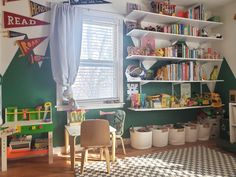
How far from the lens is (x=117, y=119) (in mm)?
3139

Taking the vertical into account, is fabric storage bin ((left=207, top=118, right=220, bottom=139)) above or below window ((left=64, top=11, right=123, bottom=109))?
below

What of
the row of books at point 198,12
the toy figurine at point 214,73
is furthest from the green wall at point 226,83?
the row of books at point 198,12

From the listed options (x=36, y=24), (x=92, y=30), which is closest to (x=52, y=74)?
(x=36, y=24)

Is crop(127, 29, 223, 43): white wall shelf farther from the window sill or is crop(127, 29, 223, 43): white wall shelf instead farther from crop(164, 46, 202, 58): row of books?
the window sill

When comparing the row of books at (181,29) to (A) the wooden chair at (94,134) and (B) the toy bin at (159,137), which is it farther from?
(A) the wooden chair at (94,134)

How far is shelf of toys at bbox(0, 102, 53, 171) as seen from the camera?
2526mm

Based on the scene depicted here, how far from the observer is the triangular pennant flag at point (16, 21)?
9.43 feet

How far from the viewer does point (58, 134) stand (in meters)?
3.13

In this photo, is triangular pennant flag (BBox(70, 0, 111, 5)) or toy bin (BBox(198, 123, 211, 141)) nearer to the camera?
triangular pennant flag (BBox(70, 0, 111, 5))

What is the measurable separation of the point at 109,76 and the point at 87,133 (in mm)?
1409

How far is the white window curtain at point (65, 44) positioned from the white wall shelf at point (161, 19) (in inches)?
39.0

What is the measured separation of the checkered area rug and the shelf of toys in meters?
0.67

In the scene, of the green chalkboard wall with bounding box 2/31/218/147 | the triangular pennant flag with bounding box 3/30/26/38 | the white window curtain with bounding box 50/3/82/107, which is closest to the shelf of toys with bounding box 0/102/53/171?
the green chalkboard wall with bounding box 2/31/218/147

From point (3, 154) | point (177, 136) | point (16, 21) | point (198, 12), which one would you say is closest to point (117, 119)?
point (177, 136)
